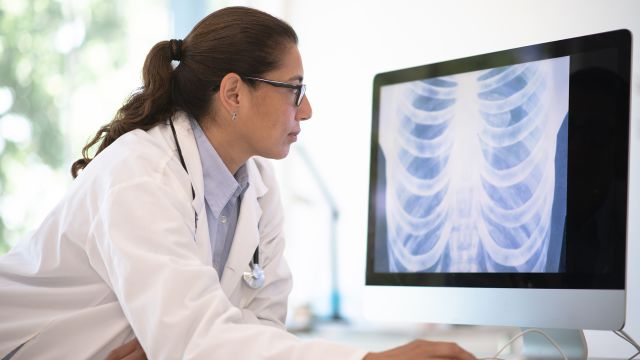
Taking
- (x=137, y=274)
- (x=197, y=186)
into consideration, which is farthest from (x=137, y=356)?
(x=197, y=186)

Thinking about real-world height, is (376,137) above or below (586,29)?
below

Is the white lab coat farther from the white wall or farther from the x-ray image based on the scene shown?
the white wall

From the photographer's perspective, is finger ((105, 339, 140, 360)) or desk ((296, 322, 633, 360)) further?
desk ((296, 322, 633, 360))

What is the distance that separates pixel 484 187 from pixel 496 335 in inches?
28.6

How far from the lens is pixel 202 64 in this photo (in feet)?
4.67

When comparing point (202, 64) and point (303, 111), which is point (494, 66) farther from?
point (202, 64)

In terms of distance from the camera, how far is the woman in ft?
3.28

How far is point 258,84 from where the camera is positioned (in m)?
1.42

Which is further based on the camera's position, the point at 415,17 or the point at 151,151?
the point at 415,17

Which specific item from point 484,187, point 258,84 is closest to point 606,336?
point 484,187

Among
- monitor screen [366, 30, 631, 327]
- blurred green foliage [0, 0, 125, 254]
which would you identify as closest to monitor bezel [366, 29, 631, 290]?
monitor screen [366, 30, 631, 327]

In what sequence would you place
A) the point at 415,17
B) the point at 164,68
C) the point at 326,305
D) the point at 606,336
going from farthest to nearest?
the point at 326,305, the point at 415,17, the point at 606,336, the point at 164,68

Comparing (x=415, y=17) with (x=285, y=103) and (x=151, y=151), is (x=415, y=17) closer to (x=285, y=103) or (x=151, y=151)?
(x=285, y=103)

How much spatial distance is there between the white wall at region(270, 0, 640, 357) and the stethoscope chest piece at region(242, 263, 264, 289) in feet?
2.19
